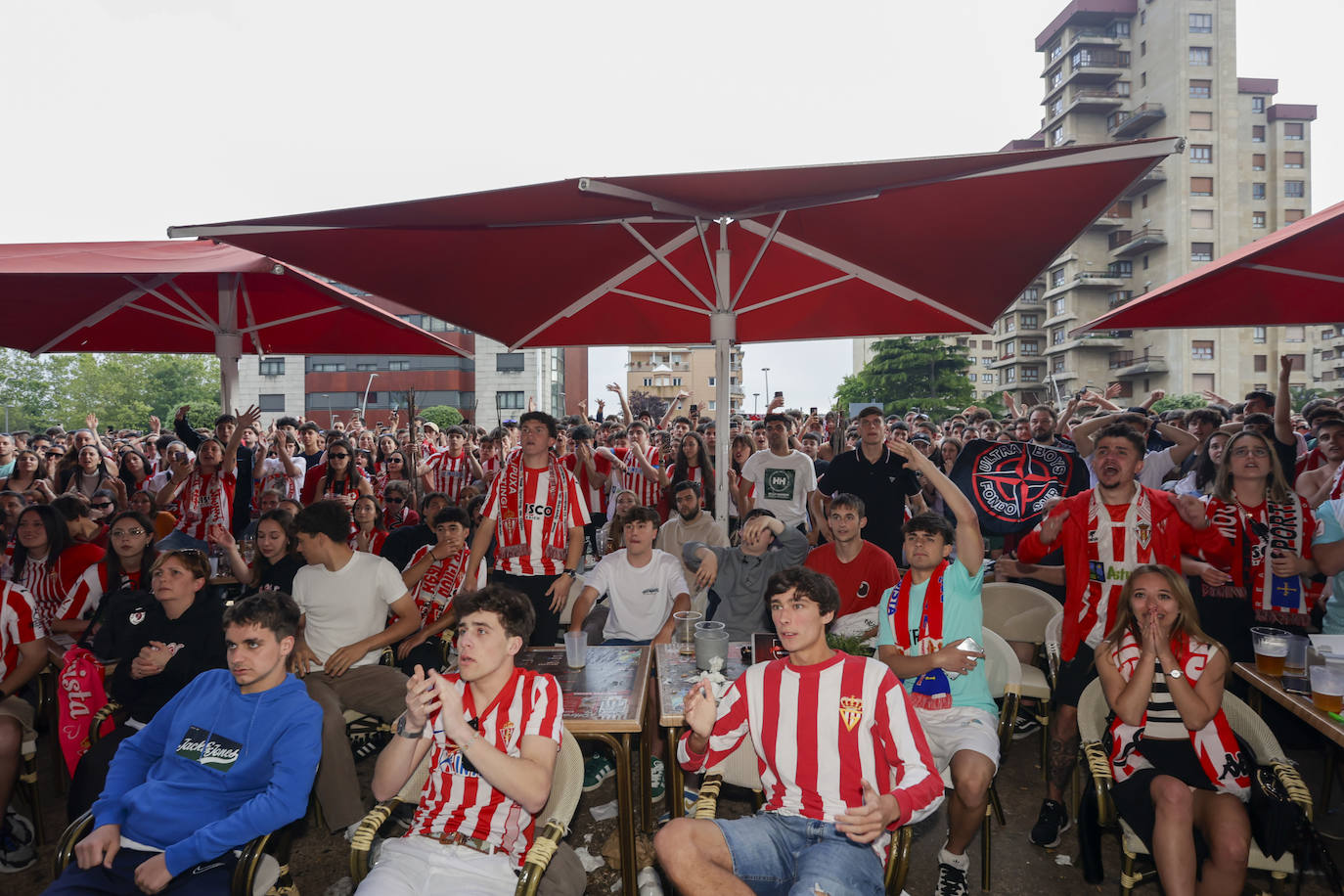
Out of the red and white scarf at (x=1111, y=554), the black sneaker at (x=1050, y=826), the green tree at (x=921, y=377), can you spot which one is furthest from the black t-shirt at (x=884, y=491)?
the green tree at (x=921, y=377)

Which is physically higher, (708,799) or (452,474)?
(452,474)

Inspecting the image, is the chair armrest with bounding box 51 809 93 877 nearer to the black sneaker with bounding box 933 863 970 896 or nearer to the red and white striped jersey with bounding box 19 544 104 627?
the red and white striped jersey with bounding box 19 544 104 627

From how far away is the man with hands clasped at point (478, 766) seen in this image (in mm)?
2291

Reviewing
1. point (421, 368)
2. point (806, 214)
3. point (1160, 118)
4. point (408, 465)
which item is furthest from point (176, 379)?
point (1160, 118)

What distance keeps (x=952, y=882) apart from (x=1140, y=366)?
5312 cm

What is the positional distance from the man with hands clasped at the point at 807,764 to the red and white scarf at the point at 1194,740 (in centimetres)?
111

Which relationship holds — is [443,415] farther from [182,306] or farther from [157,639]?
[157,639]

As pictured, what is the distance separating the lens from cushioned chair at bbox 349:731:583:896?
2.29 m

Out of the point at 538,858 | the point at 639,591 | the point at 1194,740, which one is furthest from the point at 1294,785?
the point at 639,591

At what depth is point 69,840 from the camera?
2480 mm

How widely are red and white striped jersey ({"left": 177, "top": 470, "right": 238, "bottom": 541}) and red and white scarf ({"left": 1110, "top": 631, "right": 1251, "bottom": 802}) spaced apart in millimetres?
6812

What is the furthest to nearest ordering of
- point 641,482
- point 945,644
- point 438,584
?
point 641,482
point 438,584
point 945,644

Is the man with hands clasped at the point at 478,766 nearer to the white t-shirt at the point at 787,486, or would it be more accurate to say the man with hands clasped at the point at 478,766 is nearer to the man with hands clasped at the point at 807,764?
the man with hands clasped at the point at 807,764

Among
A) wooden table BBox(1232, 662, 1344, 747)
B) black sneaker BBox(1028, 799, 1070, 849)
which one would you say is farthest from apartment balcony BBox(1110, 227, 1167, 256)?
black sneaker BBox(1028, 799, 1070, 849)
